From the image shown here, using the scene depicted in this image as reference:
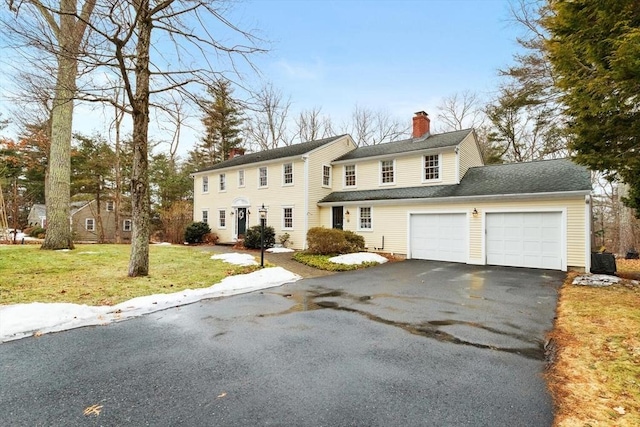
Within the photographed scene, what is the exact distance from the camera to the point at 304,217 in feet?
55.8

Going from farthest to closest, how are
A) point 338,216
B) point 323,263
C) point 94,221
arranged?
point 94,221 < point 338,216 < point 323,263

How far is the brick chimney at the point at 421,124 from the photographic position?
17.4m

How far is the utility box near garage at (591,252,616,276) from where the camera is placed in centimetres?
1020

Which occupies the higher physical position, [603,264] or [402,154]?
[402,154]

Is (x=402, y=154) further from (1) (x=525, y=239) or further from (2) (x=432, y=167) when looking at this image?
(1) (x=525, y=239)

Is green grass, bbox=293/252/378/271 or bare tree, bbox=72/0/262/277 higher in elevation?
bare tree, bbox=72/0/262/277

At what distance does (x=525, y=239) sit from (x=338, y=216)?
28.3 feet

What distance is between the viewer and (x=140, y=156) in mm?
8383

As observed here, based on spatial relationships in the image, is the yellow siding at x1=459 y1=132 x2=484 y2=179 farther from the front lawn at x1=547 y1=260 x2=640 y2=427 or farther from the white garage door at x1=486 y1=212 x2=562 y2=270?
the front lawn at x1=547 y1=260 x2=640 y2=427

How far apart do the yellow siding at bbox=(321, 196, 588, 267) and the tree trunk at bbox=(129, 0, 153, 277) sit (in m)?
10.2

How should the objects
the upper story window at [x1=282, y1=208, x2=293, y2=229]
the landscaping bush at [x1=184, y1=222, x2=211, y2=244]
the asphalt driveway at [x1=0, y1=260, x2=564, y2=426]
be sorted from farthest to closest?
the landscaping bush at [x1=184, y1=222, x2=211, y2=244]
the upper story window at [x1=282, y1=208, x2=293, y2=229]
the asphalt driveway at [x1=0, y1=260, x2=564, y2=426]

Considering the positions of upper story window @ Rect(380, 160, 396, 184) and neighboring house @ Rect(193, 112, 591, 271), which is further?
upper story window @ Rect(380, 160, 396, 184)

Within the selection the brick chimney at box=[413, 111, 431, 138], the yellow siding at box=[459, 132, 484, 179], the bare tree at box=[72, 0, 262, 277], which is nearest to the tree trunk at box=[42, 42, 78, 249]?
the bare tree at box=[72, 0, 262, 277]

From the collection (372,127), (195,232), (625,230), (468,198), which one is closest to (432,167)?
(468,198)
